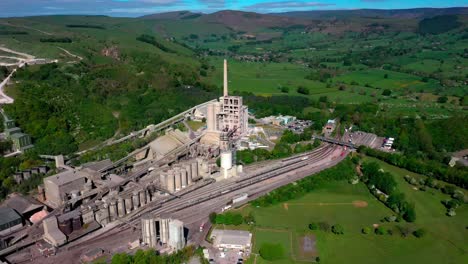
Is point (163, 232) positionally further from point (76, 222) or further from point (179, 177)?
point (179, 177)

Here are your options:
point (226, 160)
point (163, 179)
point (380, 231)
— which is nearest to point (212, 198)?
point (226, 160)

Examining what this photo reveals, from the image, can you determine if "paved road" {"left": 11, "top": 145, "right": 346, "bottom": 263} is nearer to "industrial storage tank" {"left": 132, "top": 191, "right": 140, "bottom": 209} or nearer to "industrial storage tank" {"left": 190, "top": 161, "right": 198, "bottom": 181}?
"industrial storage tank" {"left": 132, "top": 191, "right": 140, "bottom": 209}

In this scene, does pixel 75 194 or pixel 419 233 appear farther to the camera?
pixel 75 194

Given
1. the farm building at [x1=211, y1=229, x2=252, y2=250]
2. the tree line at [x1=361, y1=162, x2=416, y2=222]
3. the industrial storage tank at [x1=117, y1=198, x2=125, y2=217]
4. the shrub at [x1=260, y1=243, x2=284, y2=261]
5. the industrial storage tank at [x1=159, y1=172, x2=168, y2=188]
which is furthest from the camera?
the industrial storage tank at [x1=159, y1=172, x2=168, y2=188]

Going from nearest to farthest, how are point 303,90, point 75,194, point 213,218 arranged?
point 213,218 → point 75,194 → point 303,90

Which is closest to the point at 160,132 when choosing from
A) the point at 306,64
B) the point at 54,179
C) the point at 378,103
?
the point at 54,179

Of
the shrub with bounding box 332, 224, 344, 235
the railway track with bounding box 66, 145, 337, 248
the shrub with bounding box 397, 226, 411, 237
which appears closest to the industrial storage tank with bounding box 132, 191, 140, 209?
the railway track with bounding box 66, 145, 337, 248
